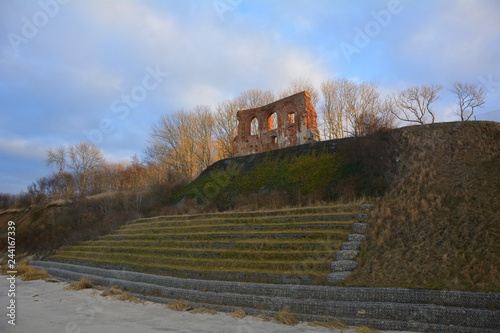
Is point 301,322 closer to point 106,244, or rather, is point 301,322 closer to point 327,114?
point 106,244

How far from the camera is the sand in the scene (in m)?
7.22

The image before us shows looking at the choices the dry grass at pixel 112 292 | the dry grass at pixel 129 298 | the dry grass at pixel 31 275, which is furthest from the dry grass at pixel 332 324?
the dry grass at pixel 31 275

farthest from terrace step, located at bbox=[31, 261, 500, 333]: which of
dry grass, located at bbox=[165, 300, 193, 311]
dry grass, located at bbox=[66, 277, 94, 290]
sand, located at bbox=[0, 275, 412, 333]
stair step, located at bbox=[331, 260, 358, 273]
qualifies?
dry grass, located at bbox=[66, 277, 94, 290]

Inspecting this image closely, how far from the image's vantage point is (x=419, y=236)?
9.66 metres

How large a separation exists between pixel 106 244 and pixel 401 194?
16.2 metres

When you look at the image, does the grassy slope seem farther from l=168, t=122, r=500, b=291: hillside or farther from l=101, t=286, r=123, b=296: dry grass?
l=101, t=286, r=123, b=296: dry grass

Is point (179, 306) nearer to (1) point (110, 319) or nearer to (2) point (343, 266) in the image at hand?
(1) point (110, 319)

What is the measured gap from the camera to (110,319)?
8.30 m

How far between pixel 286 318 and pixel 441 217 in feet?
20.5

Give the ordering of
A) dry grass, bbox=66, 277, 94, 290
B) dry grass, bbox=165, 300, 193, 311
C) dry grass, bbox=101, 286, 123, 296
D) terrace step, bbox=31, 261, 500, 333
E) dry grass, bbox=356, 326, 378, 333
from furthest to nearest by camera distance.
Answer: dry grass, bbox=66, 277, 94, 290 < dry grass, bbox=101, 286, 123, 296 < dry grass, bbox=165, 300, 193, 311 < dry grass, bbox=356, 326, 378, 333 < terrace step, bbox=31, 261, 500, 333

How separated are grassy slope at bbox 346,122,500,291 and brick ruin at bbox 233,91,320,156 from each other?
1162 cm

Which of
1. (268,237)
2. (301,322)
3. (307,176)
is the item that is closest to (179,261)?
(268,237)

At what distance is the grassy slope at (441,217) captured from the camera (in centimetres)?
778

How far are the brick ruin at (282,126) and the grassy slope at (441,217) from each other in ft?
38.1
